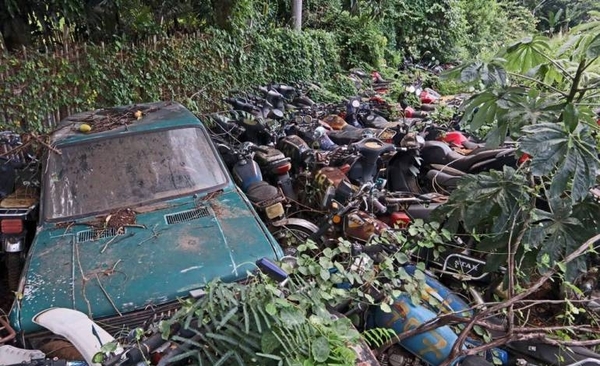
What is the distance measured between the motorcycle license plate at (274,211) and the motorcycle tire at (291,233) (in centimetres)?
12

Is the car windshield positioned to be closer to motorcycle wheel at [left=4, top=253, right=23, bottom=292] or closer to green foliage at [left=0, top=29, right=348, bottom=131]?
motorcycle wheel at [left=4, top=253, right=23, bottom=292]

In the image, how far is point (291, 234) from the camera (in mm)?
4305

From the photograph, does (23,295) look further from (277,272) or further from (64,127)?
(64,127)

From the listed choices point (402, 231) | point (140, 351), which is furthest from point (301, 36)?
point (140, 351)

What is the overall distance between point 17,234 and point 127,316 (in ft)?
5.87

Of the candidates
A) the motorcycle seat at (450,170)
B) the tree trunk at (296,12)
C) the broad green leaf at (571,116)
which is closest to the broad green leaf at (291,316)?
the broad green leaf at (571,116)

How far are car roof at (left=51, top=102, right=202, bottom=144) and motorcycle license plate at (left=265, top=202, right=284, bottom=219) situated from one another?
1076 mm

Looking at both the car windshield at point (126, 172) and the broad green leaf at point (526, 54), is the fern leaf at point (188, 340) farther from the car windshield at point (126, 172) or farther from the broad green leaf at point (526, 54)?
the broad green leaf at point (526, 54)

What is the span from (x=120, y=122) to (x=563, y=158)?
3697 mm

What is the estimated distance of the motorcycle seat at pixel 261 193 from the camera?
4.40 metres

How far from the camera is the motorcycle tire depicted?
169 inches

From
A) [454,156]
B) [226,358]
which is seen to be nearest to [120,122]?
[226,358]

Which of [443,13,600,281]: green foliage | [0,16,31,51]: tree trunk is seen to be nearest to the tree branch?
[443,13,600,281]: green foliage

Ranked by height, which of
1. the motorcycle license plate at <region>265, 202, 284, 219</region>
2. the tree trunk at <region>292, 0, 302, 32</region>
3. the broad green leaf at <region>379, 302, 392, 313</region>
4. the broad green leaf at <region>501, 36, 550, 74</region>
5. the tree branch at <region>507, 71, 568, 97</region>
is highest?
the broad green leaf at <region>501, 36, 550, 74</region>
